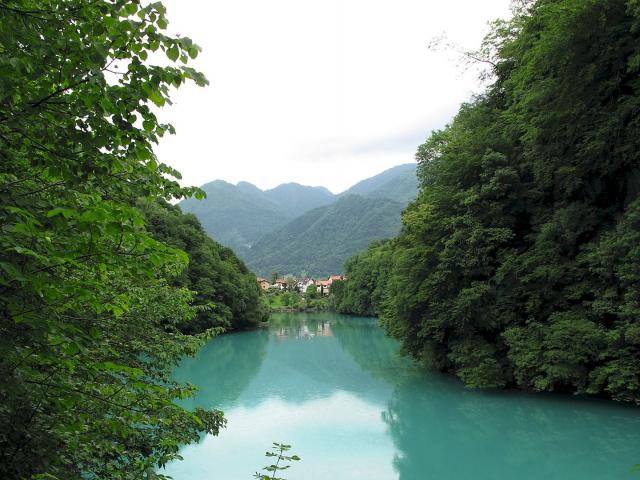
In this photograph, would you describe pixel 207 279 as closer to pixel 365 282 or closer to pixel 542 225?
pixel 365 282

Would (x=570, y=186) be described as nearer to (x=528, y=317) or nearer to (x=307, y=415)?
(x=528, y=317)

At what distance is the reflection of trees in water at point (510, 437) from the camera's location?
10680 millimetres

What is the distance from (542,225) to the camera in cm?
1547

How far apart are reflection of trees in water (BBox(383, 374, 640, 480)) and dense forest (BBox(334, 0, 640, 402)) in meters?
0.74

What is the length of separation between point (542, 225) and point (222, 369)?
59.4ft

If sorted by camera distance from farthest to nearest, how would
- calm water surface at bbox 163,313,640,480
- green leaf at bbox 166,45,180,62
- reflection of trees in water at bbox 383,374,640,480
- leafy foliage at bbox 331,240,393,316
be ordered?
leafy foliage at bbox 331,240,393,316 < calm water surface at bbox 163,313,640,480 < reflection of trees in water at bbox 383,374,640,480 < green leaf at bbox 166,45,180,62

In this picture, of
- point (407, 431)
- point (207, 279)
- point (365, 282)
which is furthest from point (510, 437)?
point (365, 282)

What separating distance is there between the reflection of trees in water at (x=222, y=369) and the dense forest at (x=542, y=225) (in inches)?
306

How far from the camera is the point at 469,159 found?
1767 cm

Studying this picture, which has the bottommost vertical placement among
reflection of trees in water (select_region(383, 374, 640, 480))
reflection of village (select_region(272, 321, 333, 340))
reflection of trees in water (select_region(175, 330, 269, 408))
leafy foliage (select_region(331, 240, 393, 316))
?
reflection of village (select_region(272, 321, 333, 340))

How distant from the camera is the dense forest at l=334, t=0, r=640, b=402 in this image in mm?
12469

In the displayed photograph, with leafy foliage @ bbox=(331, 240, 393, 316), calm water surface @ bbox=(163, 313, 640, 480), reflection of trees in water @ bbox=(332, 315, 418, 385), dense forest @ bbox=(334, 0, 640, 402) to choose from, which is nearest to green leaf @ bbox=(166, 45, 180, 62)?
calm water surface @ bbox=(163, 313, 640, 480)

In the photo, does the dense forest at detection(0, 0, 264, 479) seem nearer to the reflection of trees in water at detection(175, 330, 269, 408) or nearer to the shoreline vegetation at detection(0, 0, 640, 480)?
the shoreline vegetation at detection(0, 0, 640, 480)

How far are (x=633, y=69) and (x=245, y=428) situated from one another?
14.6 meters
